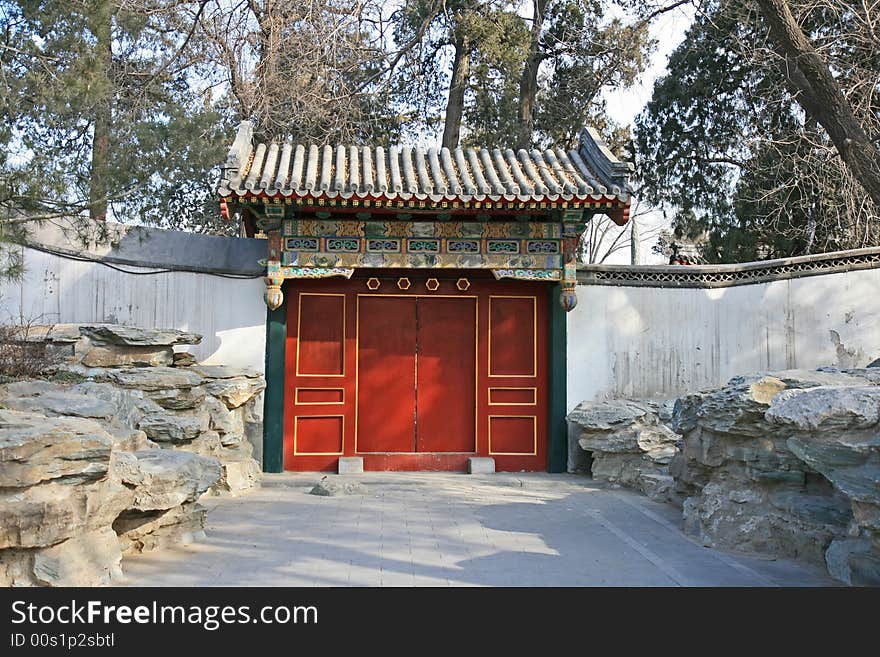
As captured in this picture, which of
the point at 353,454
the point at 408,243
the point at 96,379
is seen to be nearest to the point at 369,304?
the point at 408,243

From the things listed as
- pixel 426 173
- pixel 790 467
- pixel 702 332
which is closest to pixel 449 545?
pixel 790 467

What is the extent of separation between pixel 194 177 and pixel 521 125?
23.8 ft

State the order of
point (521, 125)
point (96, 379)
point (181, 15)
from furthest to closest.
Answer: point (521, 125) < point (181, 15) < point (96, 379)

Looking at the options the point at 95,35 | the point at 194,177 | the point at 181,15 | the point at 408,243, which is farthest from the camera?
the point at 181,15

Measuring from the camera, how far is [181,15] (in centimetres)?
1308

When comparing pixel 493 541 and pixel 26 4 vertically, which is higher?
pixel 26 4

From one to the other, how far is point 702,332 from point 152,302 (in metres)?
6.44

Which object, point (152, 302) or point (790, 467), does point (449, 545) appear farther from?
point (152, 302)

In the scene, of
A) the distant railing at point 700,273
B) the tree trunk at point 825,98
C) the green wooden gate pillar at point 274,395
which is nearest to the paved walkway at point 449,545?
the green wooden gate pillar at point 274,395

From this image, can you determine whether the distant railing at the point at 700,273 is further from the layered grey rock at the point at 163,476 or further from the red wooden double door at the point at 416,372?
the layered grey rock at the point at 163,476

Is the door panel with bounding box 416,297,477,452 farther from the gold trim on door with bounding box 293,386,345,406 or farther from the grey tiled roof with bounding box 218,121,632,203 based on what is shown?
the grey tiled roof with bounding box 218,121,632,203

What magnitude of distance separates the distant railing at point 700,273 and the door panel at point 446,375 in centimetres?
155

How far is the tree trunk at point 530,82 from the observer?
15180mm

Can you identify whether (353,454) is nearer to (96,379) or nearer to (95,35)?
(96,379)
